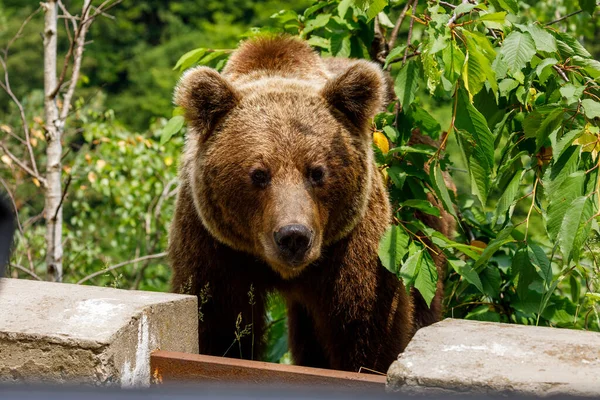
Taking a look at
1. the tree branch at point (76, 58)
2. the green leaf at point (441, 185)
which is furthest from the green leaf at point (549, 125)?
the tree branch at point (76, 58)

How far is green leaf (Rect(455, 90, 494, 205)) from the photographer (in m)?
3.43

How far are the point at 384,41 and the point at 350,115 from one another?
1.51 metres

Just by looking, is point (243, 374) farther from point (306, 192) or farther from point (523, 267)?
point (523, 267)

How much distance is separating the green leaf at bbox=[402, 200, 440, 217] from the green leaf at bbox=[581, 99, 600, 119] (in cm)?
85

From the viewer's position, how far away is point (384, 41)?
5.43 m

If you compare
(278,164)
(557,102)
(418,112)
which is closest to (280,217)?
(278,164)

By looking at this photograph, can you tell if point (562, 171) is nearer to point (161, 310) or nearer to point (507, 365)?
point (507, 365)

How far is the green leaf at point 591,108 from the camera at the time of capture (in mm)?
3254

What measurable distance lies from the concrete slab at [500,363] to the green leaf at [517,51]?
4.36 feet

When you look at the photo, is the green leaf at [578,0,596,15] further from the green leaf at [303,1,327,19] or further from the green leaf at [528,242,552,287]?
the green leaf at [303,1,327,19]

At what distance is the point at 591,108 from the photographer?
329 cm

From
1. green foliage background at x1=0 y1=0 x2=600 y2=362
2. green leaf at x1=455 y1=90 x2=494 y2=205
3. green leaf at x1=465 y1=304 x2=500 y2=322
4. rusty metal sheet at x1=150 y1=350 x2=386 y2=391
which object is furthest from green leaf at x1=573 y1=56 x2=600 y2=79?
rusty metal sheet at x1=150 y1=350 x2=386 y2=391

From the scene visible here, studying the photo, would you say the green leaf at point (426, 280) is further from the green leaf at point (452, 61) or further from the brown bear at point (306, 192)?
the green leaf at point (452, 61)

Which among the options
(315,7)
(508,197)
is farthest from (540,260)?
(315,7)
